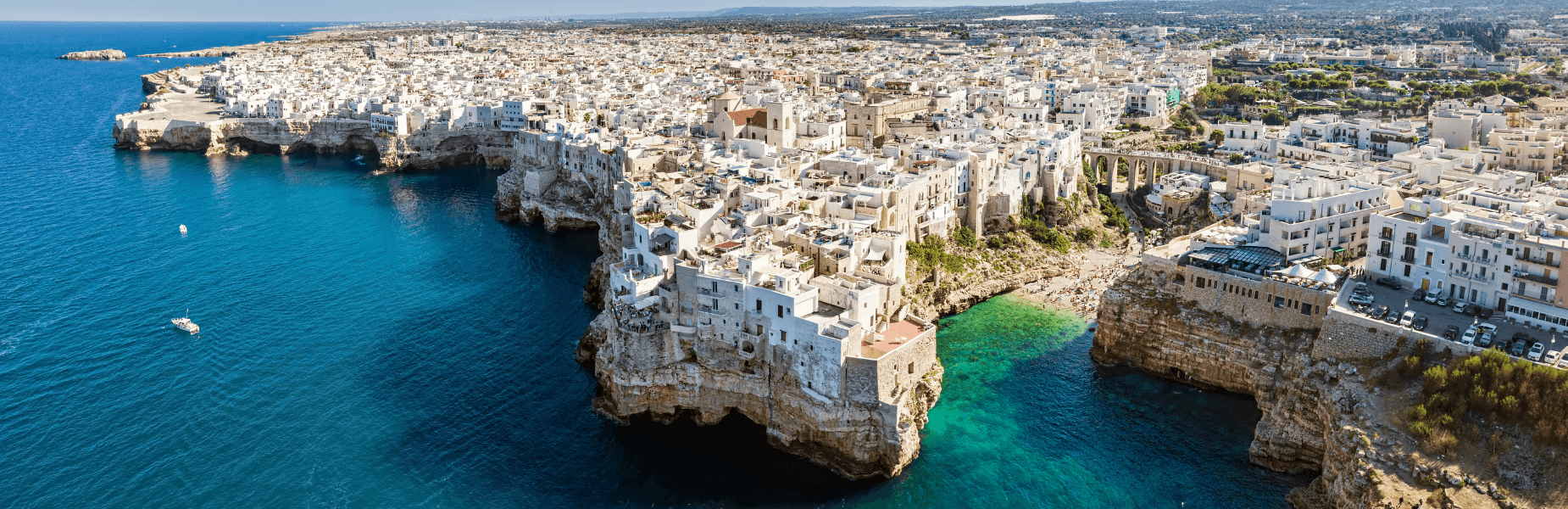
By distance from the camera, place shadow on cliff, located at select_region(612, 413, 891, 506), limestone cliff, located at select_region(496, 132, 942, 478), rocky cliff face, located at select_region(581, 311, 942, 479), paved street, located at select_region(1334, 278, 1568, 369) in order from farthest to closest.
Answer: rocky cliff face, located at select_region(581, 311, 942, 479)
limestone cliff, located at select_region(496, 132, 942, 478)
shadow on cliff, located at select_region(612, 413, 891, 506)
paved street, located at select_region(1334, 278, 1568, 369)

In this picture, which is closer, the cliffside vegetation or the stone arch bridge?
the cliffside vegetation

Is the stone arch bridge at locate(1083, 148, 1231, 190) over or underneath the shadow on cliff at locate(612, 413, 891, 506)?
over

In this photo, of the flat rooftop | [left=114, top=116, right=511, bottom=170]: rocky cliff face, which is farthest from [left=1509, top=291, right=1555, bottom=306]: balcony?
[left=114, top=116, right=511, bottom=170]: rocky cliff face

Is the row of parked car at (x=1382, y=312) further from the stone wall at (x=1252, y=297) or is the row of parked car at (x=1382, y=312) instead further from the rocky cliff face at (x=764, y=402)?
the rocky cliff face at (x=764, y=402)

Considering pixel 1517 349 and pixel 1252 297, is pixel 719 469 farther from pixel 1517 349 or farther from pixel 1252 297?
pixel 1517 349

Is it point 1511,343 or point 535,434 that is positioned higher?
point 1511,343

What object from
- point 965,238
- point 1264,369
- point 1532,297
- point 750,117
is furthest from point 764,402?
point 750,117

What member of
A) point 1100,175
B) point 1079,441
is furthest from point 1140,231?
point 1079,441

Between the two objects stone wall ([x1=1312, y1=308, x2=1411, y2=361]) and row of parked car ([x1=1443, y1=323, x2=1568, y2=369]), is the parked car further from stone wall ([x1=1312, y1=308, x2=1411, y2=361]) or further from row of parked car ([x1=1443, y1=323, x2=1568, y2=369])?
stone wall ([x1=1312, y1=308, x2=1411, y2=361])
